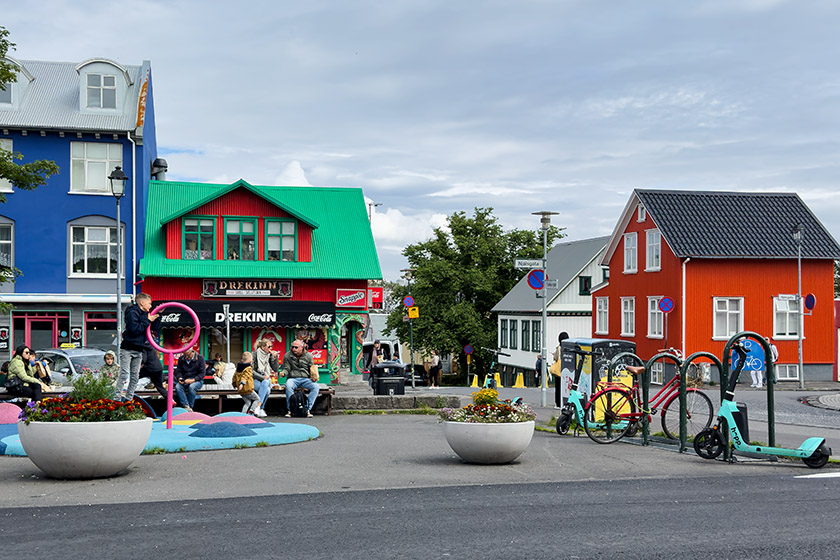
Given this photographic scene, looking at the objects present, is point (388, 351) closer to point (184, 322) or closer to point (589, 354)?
point (184, 322)

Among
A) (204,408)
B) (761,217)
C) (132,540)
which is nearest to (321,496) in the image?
(132,540)

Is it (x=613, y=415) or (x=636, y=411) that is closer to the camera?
(x=636, y=411)

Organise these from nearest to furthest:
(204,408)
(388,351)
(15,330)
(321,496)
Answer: (321,496) → (204,408) → (15,330) → (388,351)

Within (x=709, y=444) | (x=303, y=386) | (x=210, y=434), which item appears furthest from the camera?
(x=303, y=386)

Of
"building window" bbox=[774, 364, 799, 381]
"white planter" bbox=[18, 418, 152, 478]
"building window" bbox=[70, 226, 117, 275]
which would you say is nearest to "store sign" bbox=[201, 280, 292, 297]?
"building window" bbox=[70, 226, 117, 275]

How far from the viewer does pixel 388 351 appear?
6950 cm

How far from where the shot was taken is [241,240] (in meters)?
38.7

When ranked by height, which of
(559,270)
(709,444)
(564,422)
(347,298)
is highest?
(559,270)

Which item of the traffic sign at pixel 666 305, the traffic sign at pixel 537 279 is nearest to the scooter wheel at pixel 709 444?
the traffic sign at pixel 537 279

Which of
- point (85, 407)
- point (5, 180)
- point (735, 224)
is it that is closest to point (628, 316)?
point (735, 224)

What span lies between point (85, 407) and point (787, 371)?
35.5 meters

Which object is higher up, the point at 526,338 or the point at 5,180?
the point at 5,180

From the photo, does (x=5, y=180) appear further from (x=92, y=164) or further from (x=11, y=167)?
(x=11, y=167)

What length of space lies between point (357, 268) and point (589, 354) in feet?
69.3
